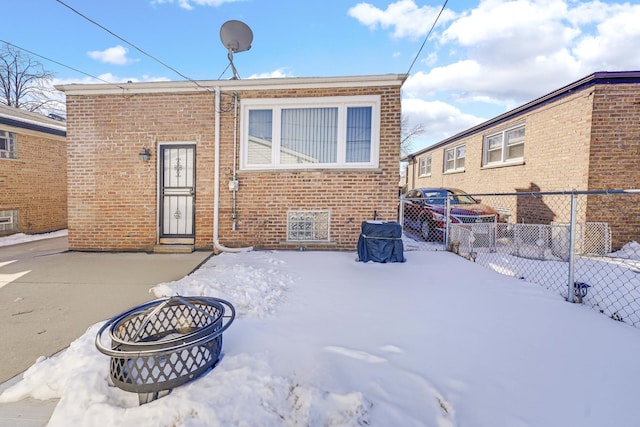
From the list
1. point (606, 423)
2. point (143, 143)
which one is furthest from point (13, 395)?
point (143, 143)

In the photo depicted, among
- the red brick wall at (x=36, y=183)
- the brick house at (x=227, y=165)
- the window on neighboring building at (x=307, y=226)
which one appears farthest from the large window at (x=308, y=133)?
the red brick wall at (x=36, y=183)

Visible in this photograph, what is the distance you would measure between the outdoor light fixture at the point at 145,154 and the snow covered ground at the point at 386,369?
351cm

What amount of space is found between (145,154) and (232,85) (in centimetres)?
220

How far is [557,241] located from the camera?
19.8 feet

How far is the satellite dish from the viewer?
6246 millimetres

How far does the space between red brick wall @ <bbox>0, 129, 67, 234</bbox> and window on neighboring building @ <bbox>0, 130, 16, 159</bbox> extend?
11 centimetres

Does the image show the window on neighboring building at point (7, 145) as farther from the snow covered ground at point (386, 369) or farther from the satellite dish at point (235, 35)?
the snow covered ground at point (386, 369)

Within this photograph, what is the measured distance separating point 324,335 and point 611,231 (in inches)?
296

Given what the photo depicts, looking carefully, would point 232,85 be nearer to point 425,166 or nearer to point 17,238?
point 17,238

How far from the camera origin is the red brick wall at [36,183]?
8.23m

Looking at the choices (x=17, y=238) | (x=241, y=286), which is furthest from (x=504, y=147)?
(x=17, y=238)

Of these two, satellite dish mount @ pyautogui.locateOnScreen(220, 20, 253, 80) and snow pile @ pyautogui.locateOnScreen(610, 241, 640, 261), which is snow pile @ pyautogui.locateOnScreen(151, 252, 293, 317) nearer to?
satellite dish mount @ pyautogui.locateOnScreen(220, 20, 253, 80)

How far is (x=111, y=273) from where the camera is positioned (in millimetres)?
4188

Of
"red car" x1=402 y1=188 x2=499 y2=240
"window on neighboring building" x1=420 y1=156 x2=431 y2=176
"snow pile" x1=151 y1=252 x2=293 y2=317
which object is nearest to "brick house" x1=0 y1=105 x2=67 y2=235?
"snow pile" x1=151 y1=252 x2=293 y2=317
